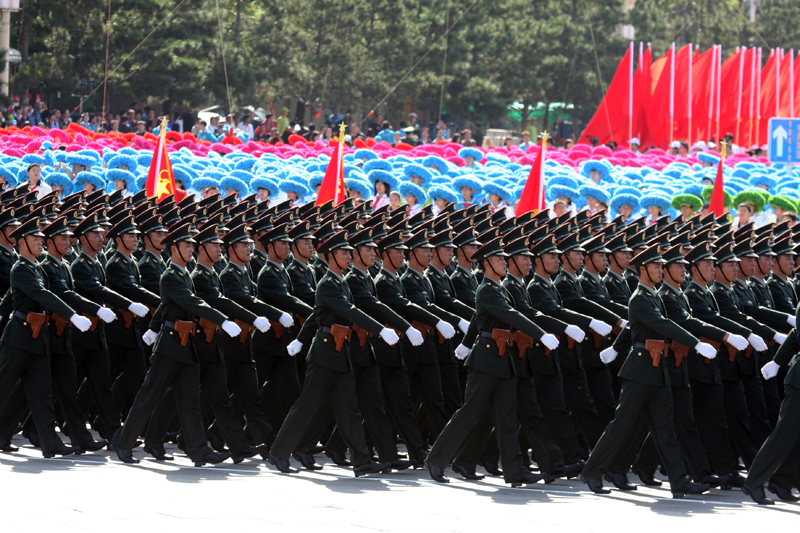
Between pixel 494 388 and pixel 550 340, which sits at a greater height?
pixel 550 340

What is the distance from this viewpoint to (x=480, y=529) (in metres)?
7.27

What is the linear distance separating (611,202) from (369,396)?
6899mm

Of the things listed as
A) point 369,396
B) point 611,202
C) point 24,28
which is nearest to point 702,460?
point 369,396

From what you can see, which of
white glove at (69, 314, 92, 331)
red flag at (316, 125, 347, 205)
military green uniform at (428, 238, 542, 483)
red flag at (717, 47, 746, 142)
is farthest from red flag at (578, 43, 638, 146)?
white glove at (69, 314, 92, 331)

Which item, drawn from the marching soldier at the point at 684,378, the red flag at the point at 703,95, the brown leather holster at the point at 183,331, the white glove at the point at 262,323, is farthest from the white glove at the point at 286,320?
the red flag at the point at 703,95

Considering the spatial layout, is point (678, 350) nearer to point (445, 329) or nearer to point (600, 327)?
point (600, 327)

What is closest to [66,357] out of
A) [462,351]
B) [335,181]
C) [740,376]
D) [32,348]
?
[32,348]

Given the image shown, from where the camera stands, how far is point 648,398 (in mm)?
8422

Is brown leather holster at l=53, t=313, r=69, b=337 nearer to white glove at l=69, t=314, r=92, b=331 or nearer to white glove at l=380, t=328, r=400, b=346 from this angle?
white glove at l=69, t=314, r=92, b=331

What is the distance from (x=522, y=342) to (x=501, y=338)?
0.19 meters

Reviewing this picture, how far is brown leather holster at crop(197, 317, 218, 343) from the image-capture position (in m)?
8.88

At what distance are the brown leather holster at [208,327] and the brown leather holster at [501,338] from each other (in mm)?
1880

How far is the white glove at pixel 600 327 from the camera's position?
8938mm

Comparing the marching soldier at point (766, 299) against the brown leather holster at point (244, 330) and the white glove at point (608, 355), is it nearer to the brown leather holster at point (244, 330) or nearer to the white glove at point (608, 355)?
the white glove at point (608, 355)
